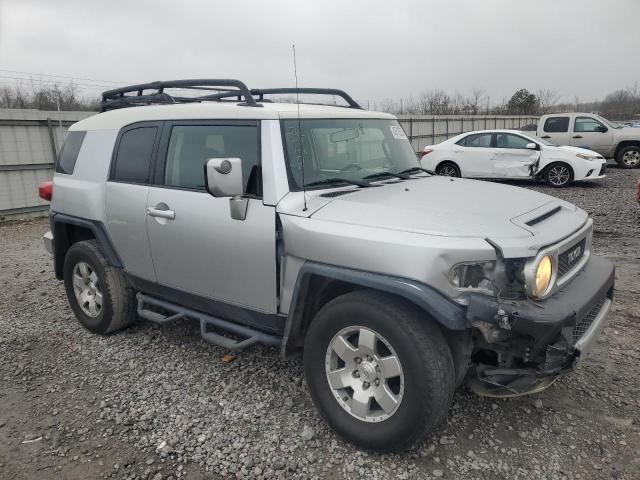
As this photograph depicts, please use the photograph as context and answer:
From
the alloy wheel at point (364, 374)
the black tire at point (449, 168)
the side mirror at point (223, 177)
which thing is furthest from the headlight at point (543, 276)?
the black tire at point (449, 168)

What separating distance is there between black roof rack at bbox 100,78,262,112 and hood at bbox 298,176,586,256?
108cm

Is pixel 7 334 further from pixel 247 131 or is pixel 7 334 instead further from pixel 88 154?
pixel 247 131

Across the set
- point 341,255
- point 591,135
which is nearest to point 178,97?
point 341,255

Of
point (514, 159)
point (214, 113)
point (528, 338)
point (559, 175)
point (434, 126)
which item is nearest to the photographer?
point (528, 338)

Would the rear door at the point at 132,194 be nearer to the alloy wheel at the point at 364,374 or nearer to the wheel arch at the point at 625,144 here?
the alloy wheel at the point at 364,374

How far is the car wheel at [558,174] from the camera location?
12.5 meters

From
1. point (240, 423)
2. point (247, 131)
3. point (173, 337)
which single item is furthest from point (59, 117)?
point (240, 423)

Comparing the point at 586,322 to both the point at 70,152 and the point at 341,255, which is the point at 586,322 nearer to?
the point at 341,255

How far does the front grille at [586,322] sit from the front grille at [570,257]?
26 cm

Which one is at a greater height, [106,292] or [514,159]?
[514,159]

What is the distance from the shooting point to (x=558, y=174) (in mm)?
12672

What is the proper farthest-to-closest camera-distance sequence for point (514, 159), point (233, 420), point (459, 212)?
point (514, 159) → point (233, 420) → point (459, 212)

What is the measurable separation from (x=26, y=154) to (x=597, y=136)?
16379mm

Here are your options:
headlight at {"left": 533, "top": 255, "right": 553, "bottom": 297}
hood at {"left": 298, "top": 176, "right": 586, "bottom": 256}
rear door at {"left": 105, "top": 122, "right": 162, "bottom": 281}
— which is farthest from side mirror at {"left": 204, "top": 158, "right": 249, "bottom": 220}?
headlight at {"left": 533, "top": 255, "right": 553, "bottom": 297}
